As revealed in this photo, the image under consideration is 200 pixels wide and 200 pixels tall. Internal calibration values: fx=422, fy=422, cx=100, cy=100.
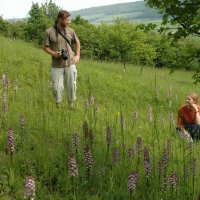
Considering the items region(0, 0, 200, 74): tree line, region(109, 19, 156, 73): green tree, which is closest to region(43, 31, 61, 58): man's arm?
region(0, 0, 200, 74): tree line

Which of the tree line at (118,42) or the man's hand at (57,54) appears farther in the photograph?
the man's hand at (57,54)

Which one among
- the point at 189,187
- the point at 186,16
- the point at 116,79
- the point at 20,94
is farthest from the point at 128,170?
the point at 116,79

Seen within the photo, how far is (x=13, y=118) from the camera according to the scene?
753 centimetres

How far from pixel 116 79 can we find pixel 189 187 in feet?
49.7

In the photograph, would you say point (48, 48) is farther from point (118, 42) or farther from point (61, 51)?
point (118, 42)

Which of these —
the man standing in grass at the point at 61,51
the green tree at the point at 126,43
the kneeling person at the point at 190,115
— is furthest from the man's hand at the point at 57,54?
the green tree at the point at 126,43

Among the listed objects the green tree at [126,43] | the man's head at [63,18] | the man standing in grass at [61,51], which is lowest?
the green tree at [126,43]

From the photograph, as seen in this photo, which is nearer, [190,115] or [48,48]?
[48,48]

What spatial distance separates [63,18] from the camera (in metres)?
9.10

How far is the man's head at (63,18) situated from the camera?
902 centimetres

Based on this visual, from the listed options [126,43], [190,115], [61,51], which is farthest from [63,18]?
[126,43]

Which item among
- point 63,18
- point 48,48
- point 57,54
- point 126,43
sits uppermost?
point 63,18

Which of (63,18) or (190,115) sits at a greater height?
(63,18)

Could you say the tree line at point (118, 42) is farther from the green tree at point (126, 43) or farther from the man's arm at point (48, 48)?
the man's arm at point (48, 48)
